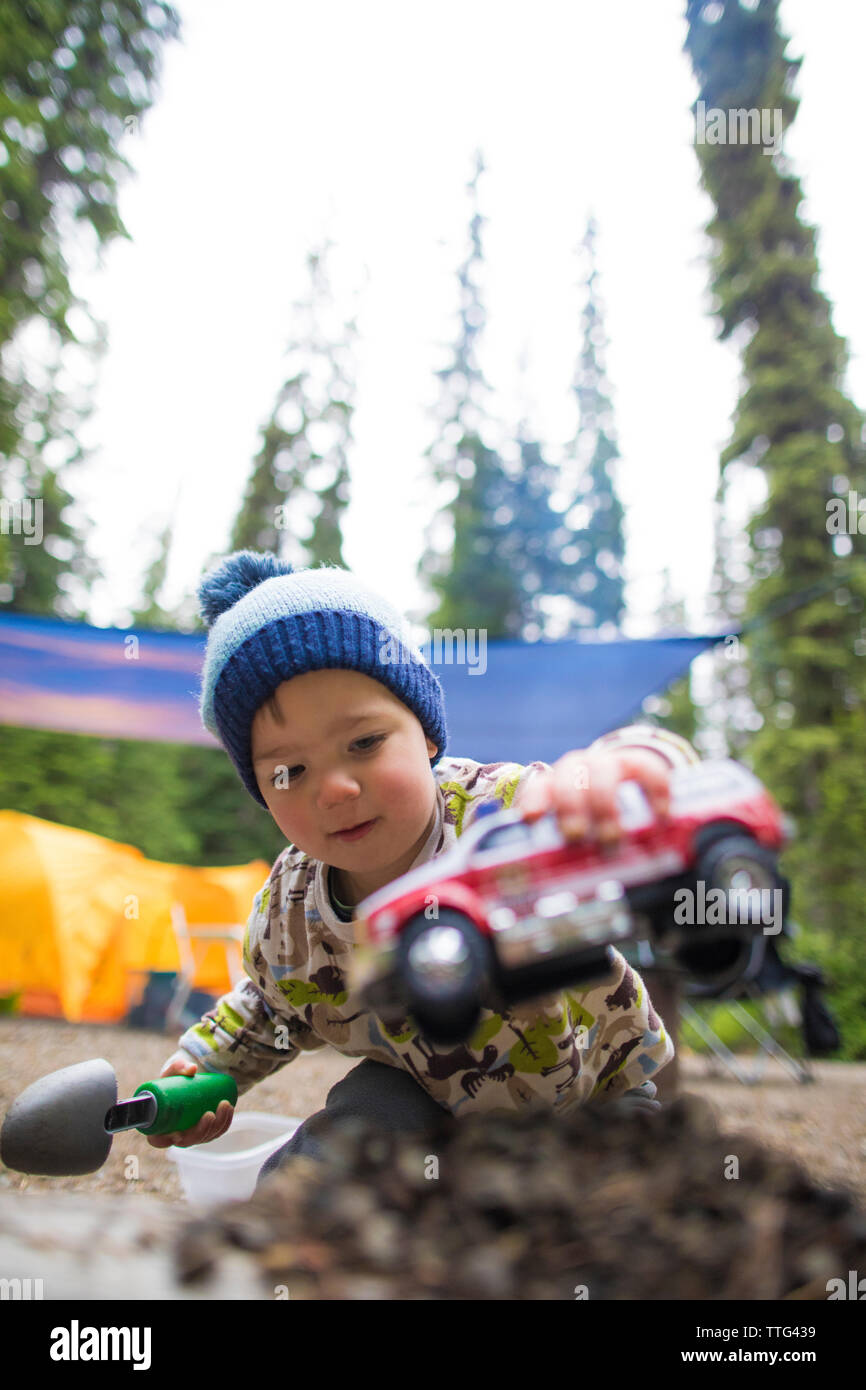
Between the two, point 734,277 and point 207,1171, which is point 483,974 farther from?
point 734,277

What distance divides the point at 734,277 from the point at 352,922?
92 cm

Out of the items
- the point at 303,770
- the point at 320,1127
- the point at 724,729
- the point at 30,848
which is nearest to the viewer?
the point at 303,770

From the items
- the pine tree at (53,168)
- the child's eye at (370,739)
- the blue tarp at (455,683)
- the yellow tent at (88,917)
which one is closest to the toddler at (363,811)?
the child's eye at (370,739)

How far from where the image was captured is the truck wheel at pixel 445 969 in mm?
301

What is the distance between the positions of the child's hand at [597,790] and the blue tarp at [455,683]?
91cm

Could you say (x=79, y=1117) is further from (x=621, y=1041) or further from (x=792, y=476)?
(x=792, y=476)

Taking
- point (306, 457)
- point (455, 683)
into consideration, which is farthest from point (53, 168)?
point (455, 683)

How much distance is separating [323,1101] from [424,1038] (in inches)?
9.4

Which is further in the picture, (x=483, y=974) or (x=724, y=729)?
(x=724, y=729)

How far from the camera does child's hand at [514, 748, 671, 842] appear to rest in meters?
0.31

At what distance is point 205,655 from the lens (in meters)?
0.58

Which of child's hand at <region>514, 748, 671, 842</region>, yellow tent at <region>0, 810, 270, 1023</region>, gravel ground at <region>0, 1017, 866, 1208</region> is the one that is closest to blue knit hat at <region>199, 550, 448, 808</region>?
child's hand at <region>514, 748, 671, 842</region>

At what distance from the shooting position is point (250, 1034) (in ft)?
2.37
